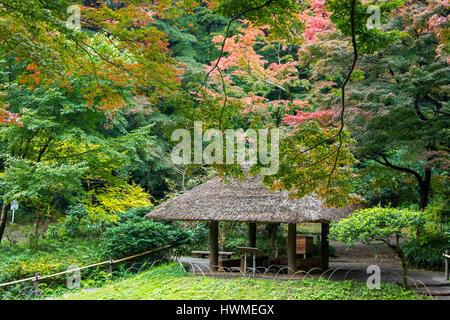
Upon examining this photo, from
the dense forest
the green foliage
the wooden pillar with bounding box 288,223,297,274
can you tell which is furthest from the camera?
the wooden pillar with bounding box 288,223,297,274

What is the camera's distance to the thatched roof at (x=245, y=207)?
8656 mm

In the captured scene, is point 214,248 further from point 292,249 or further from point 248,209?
point 292,249

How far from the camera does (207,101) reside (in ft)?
19.0

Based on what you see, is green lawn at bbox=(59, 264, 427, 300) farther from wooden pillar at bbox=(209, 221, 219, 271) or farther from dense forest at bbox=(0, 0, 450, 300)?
wooden pillar at bbox=(209, 221, 219, 271)

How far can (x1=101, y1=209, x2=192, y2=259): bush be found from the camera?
33.7 ft

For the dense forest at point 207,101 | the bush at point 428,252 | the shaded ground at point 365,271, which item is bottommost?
the shaded ground at point 365,271

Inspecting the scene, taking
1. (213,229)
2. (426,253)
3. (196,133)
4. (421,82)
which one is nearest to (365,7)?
(196,133)

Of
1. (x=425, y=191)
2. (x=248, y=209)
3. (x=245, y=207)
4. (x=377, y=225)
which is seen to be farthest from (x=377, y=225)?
(x=425, y=191)

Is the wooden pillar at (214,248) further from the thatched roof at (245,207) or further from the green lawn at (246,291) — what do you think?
the green lawn at (246,291)

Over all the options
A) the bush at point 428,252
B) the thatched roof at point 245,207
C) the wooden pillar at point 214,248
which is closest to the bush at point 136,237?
the thatched roof at point 245,207

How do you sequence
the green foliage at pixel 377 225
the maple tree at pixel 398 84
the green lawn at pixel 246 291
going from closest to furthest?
1. the green lawn at pixel 246 291
2. the green foliage at pixel 377 225
3. the maple tree at pixel 398 84

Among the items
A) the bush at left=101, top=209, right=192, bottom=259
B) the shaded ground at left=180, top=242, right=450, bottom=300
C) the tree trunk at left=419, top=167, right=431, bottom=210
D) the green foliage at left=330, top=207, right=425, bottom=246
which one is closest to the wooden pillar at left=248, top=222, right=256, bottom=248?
the shaded ground at left=180, top=242, right=450, bottom=300

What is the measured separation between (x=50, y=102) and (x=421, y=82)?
401 inches

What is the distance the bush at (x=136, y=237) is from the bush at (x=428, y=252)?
7099 mm
